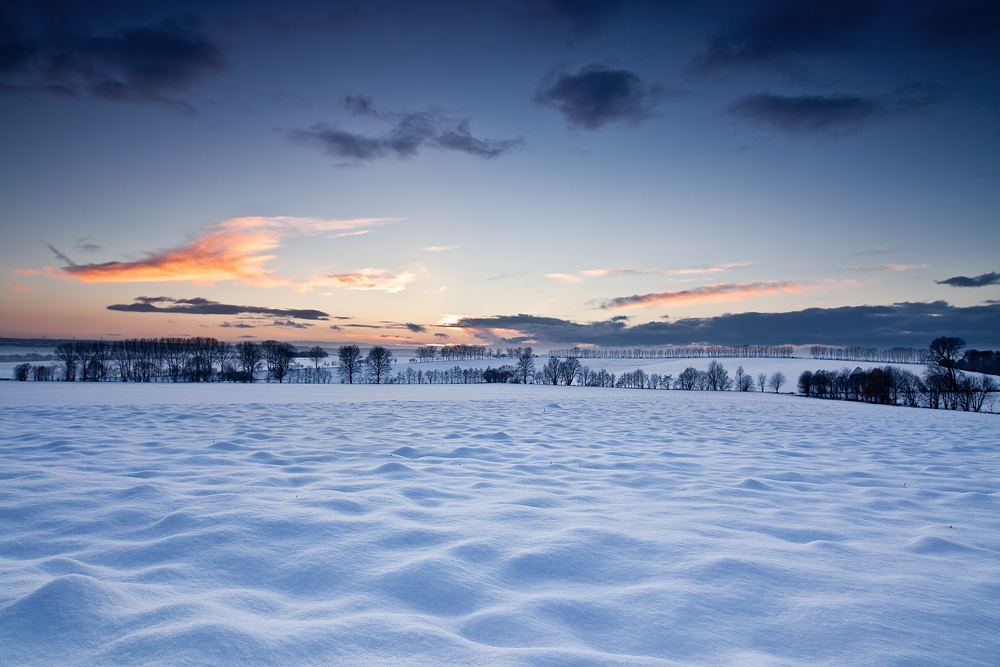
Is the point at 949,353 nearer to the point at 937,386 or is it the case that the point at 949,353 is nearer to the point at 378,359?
the point at 937,386

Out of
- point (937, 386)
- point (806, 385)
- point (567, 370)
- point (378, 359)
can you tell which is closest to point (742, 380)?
point (806, 385)

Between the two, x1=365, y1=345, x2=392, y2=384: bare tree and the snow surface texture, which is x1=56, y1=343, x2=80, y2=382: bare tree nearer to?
x1=365, y1=345, x2=392, y2=384: bare tree

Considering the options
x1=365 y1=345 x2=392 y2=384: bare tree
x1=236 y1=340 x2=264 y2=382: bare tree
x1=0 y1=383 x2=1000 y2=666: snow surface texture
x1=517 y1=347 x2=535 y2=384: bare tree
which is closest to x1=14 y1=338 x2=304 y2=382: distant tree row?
x1=236 y1=340 x2=264 y2=382: bare tree

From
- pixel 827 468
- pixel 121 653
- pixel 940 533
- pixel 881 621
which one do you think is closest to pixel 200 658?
pixel 121 653

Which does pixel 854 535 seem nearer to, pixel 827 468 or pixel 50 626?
pixel 827 468

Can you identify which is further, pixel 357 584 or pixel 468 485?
pixel 468 485

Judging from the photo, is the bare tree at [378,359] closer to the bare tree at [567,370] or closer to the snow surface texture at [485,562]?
the bare tree at [567,370]

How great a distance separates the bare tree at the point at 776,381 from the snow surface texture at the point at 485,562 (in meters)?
101

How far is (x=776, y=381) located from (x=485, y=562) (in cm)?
11006

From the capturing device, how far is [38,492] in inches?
175

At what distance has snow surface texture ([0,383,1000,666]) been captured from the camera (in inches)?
82.6

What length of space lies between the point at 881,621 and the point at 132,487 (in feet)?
21.9

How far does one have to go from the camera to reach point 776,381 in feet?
306

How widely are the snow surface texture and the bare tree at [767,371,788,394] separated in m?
101
